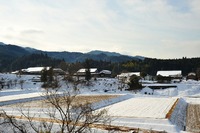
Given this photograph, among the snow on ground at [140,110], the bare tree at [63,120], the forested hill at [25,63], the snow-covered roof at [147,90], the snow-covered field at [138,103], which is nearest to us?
the bare tree at [63,120]

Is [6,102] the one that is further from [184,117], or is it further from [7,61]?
[7,61]

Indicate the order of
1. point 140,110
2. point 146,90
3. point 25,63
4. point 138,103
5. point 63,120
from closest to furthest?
point 63,120, point 140,110, point 138,103, point 146,90, point 25,63

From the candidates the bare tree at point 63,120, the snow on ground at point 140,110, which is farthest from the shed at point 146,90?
the bare tree at point 63,120

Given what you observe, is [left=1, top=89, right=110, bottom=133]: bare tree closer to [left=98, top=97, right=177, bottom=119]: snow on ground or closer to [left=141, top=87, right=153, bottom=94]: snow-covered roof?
[left=98, top=97, right=177, bottom=119]: snow on ground

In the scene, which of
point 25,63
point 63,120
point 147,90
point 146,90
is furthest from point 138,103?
point 25,63

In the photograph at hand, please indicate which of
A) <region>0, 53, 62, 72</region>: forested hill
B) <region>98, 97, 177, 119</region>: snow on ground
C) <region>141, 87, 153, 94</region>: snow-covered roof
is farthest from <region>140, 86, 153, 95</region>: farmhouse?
<region>0, 53, 62, 72</region>: forested hill

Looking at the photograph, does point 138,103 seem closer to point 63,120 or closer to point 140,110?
point 140,110

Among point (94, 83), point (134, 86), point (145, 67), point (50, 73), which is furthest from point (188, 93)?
point (145, 67)

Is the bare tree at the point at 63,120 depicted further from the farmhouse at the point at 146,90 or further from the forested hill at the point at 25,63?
the forested hill at the point at 25,63

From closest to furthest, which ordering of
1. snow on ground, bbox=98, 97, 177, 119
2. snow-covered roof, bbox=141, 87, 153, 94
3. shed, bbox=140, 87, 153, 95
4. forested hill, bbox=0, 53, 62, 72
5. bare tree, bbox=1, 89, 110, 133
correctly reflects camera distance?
bare tree, bbox=1, 89, 110, 133 < snow on ground, bbox=98, 97, 177, 119 < shed, bbox=140, 87, 153, 95 < snow-covered roof, bbox=141, 87, 153, 94 < forested hill, bbox=0, 53, 62, 72

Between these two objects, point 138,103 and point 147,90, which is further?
point 147,90

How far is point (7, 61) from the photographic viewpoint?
387 feet

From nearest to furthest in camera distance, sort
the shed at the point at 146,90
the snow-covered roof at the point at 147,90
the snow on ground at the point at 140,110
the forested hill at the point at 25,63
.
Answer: the snow on ground at the point at 140,110, the shed at the point at 146,90, the snow-covered roof at the point at 147,90, the forested hill at the point at 25,63

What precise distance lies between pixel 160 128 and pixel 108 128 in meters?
3.19
